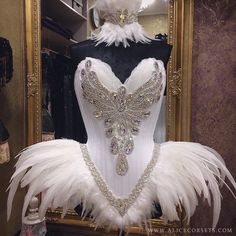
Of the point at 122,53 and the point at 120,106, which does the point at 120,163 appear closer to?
the point at 120,106

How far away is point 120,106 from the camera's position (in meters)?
0.97

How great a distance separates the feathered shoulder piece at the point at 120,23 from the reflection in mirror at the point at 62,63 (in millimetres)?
473

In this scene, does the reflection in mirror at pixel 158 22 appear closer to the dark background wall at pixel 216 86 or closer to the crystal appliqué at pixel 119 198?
the dark background wall at pixel 216 86

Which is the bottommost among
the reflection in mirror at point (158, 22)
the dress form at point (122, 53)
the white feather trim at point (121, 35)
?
the dress form at point (122, 53)

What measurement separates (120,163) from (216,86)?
0.84 meters

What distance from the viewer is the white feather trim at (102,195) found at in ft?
2.98

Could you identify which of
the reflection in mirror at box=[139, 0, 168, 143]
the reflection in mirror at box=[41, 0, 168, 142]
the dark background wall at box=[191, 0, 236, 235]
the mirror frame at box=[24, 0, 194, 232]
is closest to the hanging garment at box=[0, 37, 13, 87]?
the reflection in mirror at box=[41, 0, 168, 142]

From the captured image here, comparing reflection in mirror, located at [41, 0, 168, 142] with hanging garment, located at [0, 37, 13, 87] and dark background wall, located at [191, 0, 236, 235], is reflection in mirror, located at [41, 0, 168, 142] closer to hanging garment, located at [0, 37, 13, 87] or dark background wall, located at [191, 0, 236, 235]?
dark background wall, located at [191, 0, 236, 235]

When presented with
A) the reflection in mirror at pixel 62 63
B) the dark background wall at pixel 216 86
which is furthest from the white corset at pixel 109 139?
the dark background wall at pixel 216 86

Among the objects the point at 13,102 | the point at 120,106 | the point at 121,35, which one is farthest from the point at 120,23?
the point at 13,102

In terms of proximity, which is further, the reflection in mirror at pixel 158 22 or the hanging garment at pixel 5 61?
the reflection in mirror at pixel 158 22

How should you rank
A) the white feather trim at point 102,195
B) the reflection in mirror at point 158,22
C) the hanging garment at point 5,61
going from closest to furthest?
1. the white feather trim at point 102,195
2. the hanging garment at point 5,61
3. the reflection in mirror at point 158,22

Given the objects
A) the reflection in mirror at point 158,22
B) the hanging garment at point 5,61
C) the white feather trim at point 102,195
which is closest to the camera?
the white feather trim at point 102,195

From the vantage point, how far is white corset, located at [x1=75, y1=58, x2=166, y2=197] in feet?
3.13
